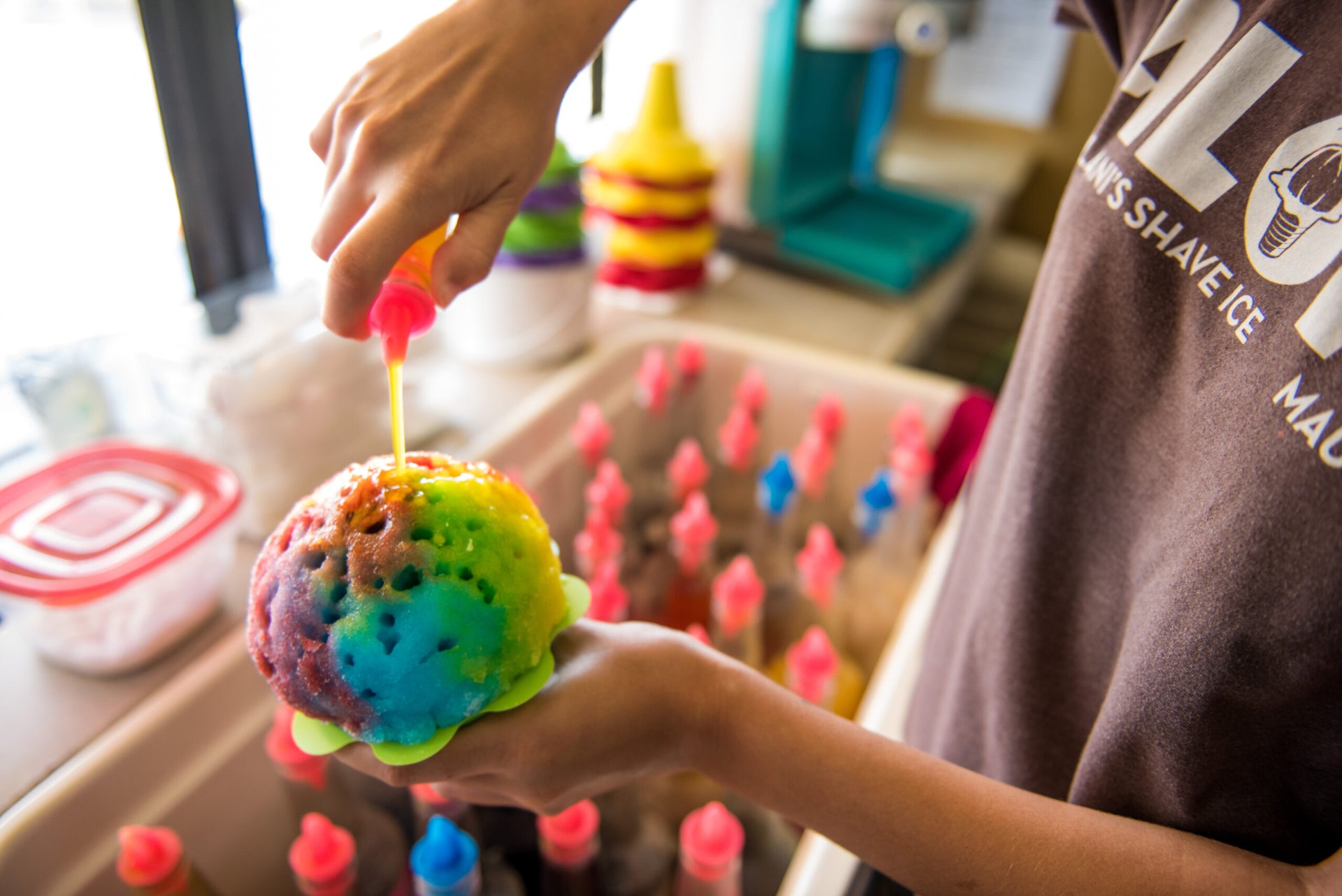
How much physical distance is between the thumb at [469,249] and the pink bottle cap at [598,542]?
15.4 inches

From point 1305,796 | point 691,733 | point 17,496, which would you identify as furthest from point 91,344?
point 1305,796

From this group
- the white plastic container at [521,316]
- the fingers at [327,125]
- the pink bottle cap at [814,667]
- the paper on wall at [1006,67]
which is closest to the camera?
the fingers at [327,125]

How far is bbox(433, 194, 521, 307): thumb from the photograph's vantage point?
0.43 meters

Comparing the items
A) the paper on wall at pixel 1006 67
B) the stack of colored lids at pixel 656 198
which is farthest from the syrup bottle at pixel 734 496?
the paper on wall at pixel 1006 67

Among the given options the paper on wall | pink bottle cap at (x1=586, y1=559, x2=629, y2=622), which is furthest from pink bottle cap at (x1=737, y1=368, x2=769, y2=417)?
the paper on wall

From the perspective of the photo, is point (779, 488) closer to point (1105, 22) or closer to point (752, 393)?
point (752, 393)

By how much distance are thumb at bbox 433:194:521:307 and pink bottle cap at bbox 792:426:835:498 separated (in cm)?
53

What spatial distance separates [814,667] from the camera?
2.29ft

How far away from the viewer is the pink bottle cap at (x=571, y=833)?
1.90ft

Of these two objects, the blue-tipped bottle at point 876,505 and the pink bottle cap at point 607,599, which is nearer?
the pink bottle cap at point 607,599

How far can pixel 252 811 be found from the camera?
0.64 metres

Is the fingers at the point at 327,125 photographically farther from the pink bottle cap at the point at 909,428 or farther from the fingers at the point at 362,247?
the pink bottle cap at the point at 909,428

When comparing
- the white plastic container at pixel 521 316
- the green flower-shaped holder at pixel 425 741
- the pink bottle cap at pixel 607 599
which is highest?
the green flower-shaped holder at pixel 425 741

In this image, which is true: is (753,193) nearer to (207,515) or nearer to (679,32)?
(679,32)
